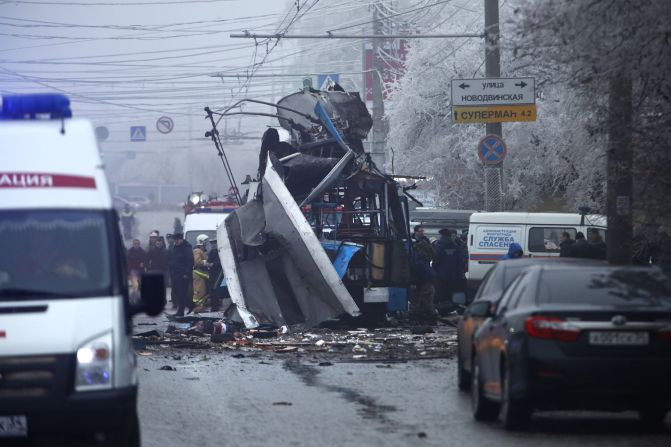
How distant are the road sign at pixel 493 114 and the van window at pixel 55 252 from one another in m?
15.3

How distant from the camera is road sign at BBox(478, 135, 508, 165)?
975 inches

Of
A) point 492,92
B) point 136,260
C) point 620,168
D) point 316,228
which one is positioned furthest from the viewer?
point 136,260

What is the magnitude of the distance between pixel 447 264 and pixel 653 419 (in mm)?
14933

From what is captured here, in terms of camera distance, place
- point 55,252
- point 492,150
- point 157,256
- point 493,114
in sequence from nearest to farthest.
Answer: point 55,252
point 493,114
point 492,150
point 157,256

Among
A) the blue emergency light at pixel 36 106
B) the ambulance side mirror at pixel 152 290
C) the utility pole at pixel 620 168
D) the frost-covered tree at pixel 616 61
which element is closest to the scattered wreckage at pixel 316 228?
the utility pole at pixel 620 168

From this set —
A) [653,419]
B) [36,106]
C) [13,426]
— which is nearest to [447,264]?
[653,419]

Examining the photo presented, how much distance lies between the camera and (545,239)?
27547mm

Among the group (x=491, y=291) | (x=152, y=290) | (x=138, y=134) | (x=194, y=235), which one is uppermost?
(x=138, y=134)

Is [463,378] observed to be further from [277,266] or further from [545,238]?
[545,238]

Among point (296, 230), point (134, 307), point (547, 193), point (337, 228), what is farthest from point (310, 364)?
point (547, 193)

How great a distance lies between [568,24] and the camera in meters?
13.0

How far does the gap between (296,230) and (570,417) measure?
32.4ft

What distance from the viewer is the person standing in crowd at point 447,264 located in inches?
1030

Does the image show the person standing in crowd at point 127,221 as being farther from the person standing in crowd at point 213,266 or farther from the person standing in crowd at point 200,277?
the person standing in crowd at point 213,266
